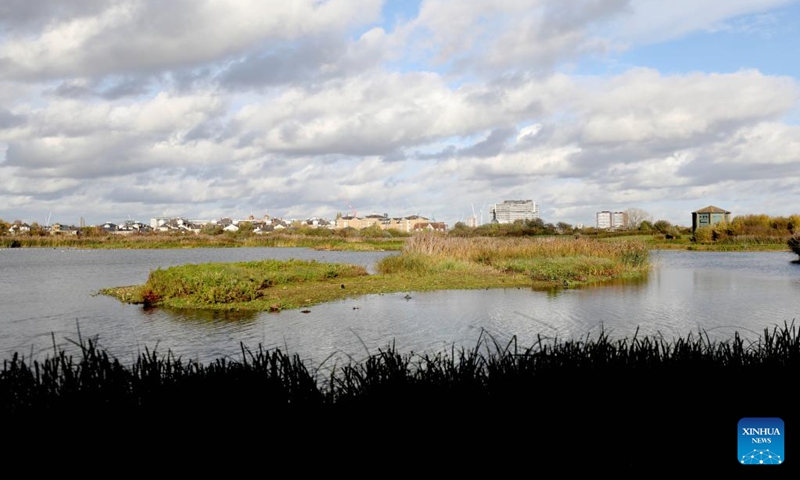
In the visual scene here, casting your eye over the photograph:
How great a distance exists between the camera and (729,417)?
413 cm

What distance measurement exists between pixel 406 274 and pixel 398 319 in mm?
11558

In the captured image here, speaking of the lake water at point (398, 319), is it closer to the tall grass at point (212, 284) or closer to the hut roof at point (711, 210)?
the tall grass at point (212, 284)

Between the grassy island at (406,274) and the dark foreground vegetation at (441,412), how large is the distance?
476 inches

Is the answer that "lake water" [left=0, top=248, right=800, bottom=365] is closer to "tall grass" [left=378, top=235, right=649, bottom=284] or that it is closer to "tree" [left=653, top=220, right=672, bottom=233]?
"tall grass" [left=378, top=235, right=649, bottom=284]

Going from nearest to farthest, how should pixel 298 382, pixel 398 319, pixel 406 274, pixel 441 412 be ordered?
pixel 441 412, pixel 298 382, pixel 398 319, pixel 406 274

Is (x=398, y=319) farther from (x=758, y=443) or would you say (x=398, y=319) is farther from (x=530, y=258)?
(x=530, y=258)

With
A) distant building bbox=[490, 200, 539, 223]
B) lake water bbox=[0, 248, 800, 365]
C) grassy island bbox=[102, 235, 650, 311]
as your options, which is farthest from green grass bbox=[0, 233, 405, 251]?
distant building bbox=[490, 200, 539, 223]

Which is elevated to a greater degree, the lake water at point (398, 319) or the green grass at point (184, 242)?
the green grass at point (184, 242)

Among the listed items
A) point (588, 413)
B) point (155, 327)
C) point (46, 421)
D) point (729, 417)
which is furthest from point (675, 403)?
point (155, 327)

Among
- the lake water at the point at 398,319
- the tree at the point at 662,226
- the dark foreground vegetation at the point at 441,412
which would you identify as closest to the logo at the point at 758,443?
the dark foreground vegetation at the point at 441,412

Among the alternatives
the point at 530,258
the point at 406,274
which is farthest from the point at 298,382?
the point at 530,258

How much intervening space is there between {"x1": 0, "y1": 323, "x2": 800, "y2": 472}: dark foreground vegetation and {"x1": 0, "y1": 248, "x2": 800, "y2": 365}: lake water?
11.2 feet

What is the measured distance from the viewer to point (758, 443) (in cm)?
356

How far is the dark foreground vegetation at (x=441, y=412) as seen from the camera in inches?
144
